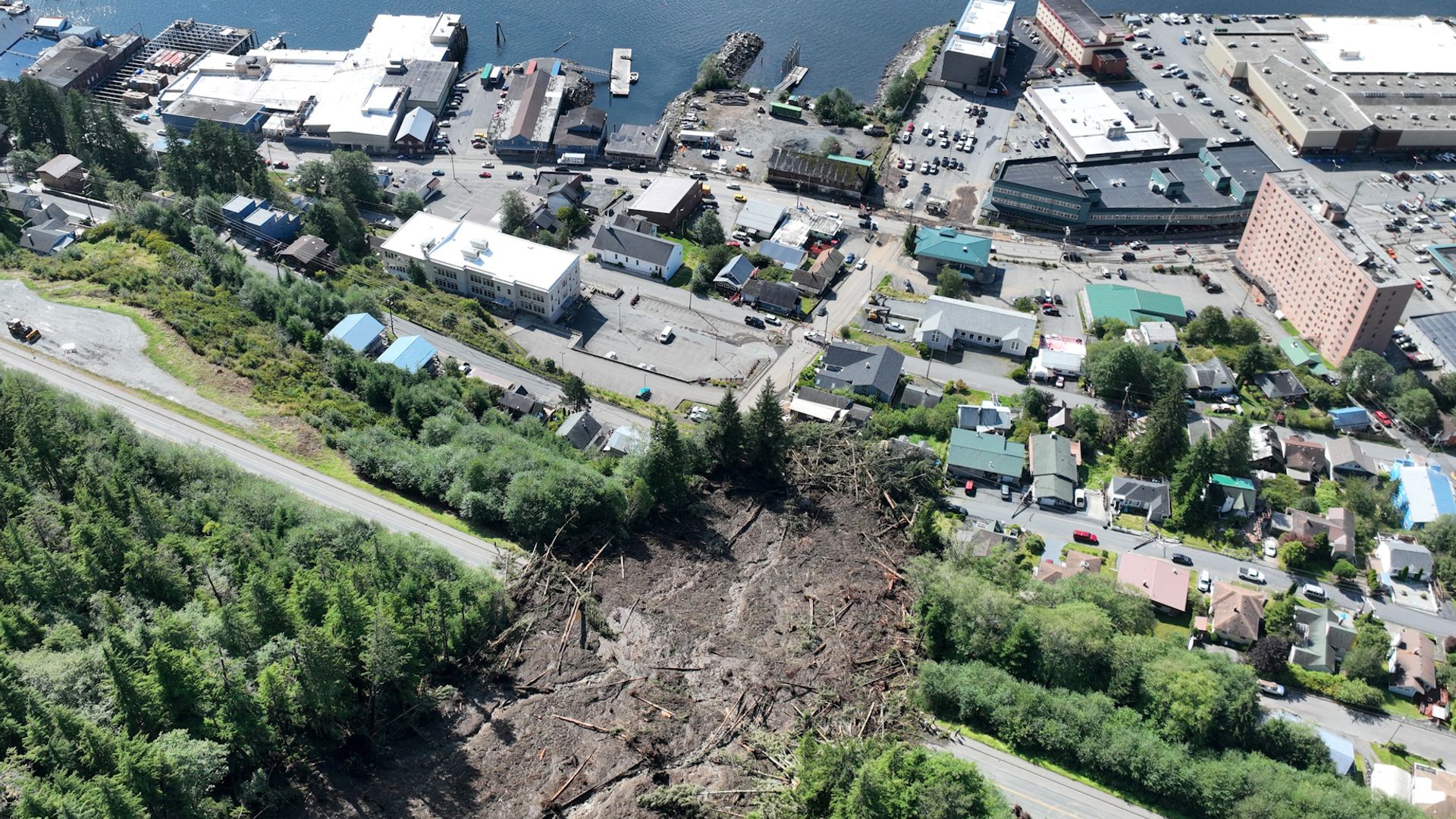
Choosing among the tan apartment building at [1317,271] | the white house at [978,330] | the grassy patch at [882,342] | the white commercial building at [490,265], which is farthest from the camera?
the white commercial building at [490,265]

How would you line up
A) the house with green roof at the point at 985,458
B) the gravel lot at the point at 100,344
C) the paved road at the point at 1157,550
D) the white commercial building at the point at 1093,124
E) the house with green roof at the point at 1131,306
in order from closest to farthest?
the paved road at the point at 1157,550 < the gravel lot at the point at 100,344 < the house with green roof at the point at 985,458 < the house with green roof at the point at 1131,306 < the white commercial building at the point at 1093,124

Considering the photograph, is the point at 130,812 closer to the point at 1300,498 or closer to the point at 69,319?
the point at 69,319

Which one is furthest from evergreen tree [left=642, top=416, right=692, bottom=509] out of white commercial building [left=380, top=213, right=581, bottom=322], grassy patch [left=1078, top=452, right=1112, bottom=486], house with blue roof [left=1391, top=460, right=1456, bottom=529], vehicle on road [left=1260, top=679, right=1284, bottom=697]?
house with blue roof [left=1391, top=460, right=1456, bottom=529]

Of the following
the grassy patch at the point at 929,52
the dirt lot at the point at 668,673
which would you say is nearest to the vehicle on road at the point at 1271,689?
the dirt lot at the point at 668,673

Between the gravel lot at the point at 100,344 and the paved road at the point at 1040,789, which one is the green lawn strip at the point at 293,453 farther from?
the paved road at the point at 1040,789

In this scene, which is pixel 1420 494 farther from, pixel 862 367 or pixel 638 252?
pixel 638 252

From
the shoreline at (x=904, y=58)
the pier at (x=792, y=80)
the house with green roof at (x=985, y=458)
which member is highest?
the shoreline at (x=904, y=58)
